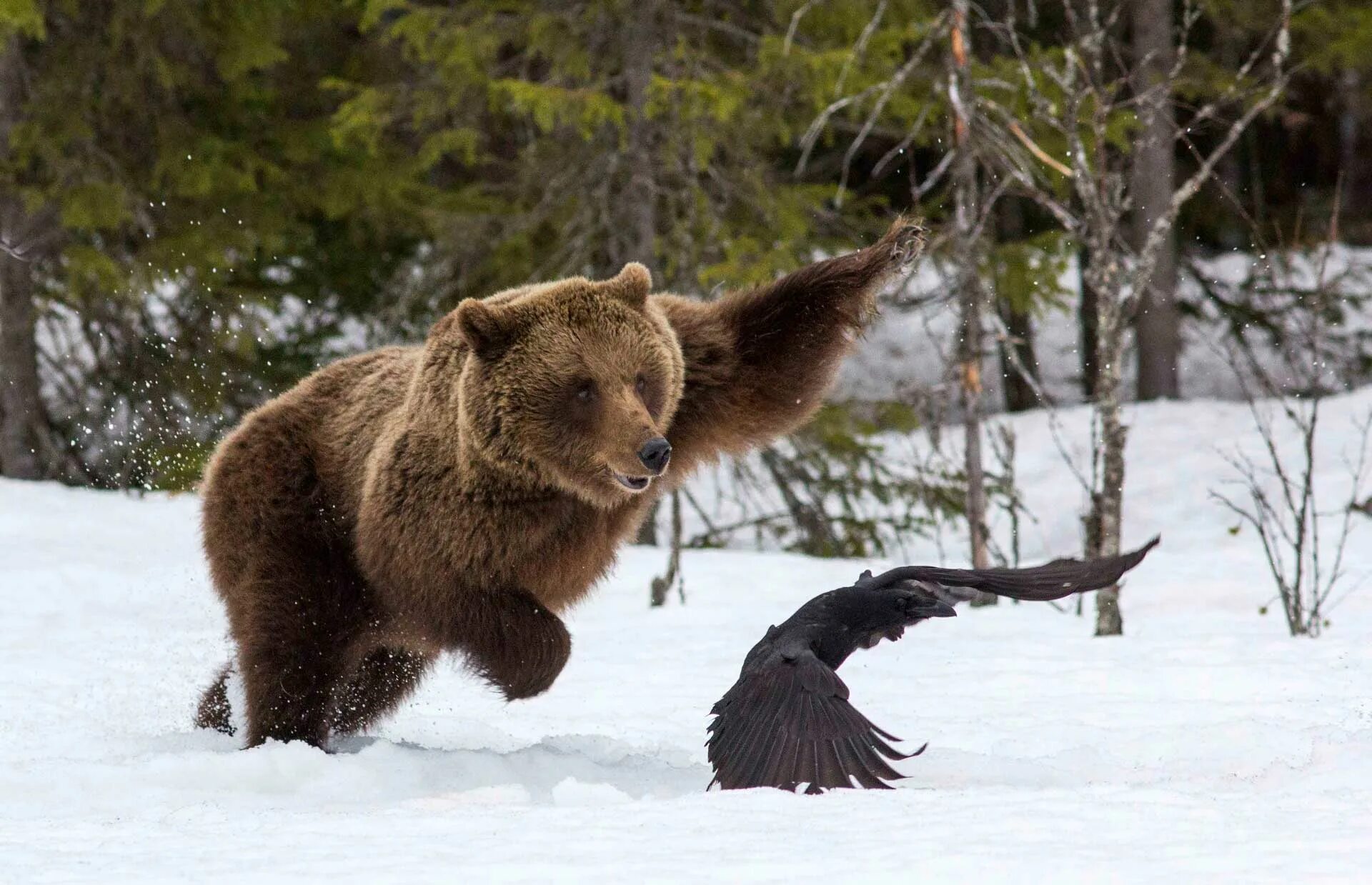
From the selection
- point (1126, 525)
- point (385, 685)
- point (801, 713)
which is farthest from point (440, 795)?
point (1126, 525)

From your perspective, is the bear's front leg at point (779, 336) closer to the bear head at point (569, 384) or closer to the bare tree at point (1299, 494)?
the bear head at point (569, 384)

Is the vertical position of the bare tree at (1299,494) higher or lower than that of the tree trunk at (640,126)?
lower

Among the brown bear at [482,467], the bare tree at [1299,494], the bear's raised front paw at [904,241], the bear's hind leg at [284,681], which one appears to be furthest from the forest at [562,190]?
the bear's hind leg at [284,681]

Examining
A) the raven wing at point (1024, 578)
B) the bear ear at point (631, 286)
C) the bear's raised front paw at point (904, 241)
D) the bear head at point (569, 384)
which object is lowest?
the raven wing at point (1024, 578)

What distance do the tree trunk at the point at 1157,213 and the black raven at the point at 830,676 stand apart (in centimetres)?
940

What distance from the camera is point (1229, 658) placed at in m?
6.98

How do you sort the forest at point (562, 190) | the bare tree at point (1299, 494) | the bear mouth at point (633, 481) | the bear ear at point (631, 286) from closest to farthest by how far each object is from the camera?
the bear mouth at point (633, 481) → the bear ear at point (631, 286) → the bare tree at point (1299, 494) → the forest at point (562, 190)

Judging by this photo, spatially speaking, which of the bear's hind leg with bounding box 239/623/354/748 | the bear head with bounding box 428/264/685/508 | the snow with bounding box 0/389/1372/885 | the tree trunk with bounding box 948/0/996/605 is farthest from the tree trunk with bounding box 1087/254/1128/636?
the bear's hind leg with bounding box 239/623/354/748

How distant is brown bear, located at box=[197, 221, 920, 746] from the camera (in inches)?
199

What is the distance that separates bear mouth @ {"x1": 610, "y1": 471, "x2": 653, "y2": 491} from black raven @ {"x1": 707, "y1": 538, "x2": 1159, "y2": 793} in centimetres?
64

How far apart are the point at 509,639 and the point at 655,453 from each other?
798mm

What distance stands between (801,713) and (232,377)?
11.2 m

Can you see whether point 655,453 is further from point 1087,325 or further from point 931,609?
point 1087,325

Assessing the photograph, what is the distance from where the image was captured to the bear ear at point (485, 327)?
16.7 ft
